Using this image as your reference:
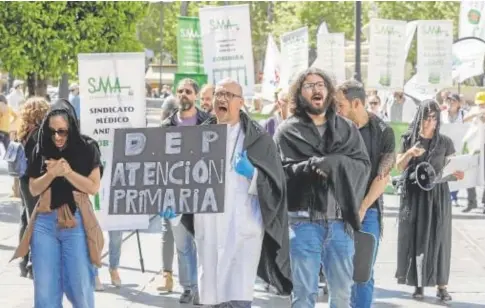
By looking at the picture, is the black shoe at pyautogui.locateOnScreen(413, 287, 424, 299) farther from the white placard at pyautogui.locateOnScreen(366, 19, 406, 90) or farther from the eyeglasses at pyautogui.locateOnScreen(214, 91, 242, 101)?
the white placard at pyautogui.locateOnScreen(366, 19, 406, 90)

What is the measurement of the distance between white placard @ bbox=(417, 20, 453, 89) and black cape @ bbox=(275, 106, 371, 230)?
46.9 ft

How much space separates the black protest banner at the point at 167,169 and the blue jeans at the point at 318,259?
20.9 inches

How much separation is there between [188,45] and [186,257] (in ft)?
29.6

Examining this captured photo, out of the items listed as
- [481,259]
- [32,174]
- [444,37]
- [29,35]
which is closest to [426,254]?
[481,259]

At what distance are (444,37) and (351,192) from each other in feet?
48.1

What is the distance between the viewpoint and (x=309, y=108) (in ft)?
24.0

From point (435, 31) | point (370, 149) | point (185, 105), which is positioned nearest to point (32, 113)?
point (185, 105)

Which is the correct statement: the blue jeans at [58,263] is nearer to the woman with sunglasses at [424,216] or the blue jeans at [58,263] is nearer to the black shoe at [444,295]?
the woman with sunglasses at [424,216]

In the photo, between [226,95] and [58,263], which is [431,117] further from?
[58,263]

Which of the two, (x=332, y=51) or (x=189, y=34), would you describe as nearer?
(x=189, y=34)

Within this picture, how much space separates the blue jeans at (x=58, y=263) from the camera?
24.3 ft

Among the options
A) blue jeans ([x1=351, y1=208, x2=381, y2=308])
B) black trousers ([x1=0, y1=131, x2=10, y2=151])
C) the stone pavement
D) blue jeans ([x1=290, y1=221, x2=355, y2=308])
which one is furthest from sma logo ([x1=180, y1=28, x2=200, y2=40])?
blue jeans ([x1=290, y1=221, x2=355, y2=308])

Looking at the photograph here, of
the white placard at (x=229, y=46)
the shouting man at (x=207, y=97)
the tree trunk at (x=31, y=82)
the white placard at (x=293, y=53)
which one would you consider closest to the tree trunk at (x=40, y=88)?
the tree trunk at (x=31, y=82)

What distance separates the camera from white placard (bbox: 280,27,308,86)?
68.5ft
